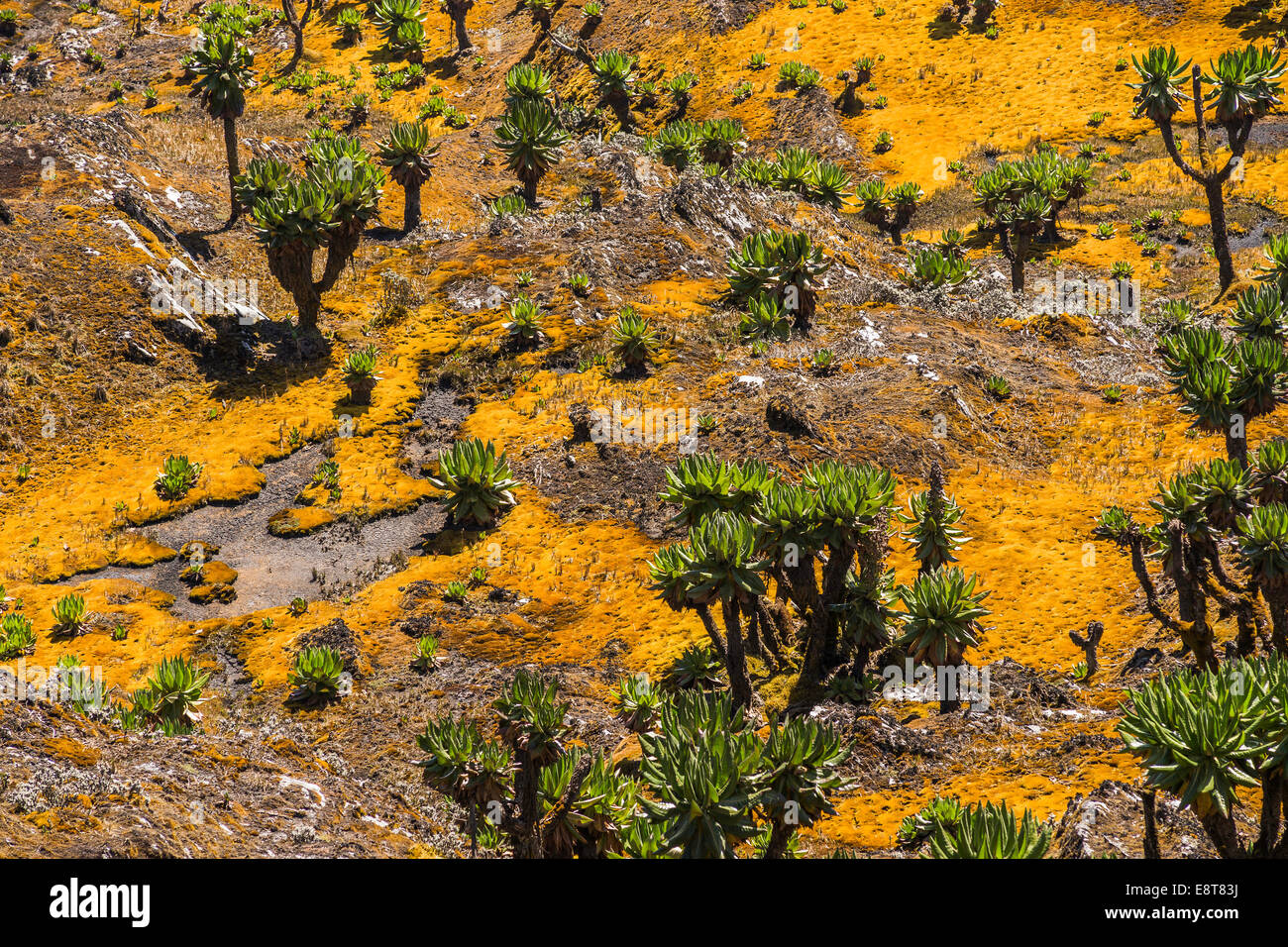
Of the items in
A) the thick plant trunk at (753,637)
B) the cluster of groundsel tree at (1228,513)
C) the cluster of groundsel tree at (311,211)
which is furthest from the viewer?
the cluster of groundsel tree at (311,211)

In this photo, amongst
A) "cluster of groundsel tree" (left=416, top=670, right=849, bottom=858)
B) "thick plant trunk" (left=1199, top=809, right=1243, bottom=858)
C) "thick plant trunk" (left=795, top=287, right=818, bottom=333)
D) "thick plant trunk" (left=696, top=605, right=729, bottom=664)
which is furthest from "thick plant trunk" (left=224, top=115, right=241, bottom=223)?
"thick plant trunk" (left=1199, top=809, right=1243, bottom=858)

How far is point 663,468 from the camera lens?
25734mm

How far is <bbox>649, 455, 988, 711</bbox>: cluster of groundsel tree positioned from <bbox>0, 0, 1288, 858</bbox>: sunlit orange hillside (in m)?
0.09

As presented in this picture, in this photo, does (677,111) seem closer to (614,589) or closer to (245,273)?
(245,273)

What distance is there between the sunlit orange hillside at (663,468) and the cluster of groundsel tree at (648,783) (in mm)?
75

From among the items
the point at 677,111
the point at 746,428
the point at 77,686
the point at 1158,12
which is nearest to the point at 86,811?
the point at 77,686

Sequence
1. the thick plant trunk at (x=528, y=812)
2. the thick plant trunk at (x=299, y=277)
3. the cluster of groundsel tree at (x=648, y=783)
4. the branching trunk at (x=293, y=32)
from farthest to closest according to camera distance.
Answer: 1. the branching trunk at (x=293, y=32)
2. the thick plant trunk at (x=299, y=277)
3. the thick plant trunk at (x=528, y=812)
4. the cluster of groundsel tree at (x=648, y=783)

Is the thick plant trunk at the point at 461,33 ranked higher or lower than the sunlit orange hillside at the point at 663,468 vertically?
higher

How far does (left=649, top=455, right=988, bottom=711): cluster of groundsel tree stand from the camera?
54.2 feet

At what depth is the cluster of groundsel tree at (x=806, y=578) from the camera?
54.2 feet

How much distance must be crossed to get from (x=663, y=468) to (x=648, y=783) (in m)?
13.7

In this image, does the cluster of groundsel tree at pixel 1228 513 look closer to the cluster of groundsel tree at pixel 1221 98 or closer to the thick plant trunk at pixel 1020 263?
the thick plant trunk at pixel 1020 263

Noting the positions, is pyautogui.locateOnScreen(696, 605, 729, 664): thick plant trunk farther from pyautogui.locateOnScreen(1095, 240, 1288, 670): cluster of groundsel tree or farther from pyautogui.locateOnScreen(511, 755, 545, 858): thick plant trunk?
pyautogui.locateOnScreen(1095, 240, 1288, 670): cluster of groundsel tree

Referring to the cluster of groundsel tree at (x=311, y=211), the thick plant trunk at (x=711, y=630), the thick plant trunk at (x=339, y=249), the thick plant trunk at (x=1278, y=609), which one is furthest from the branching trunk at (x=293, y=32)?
the thick plant trunk at (x=1278, y=609)
